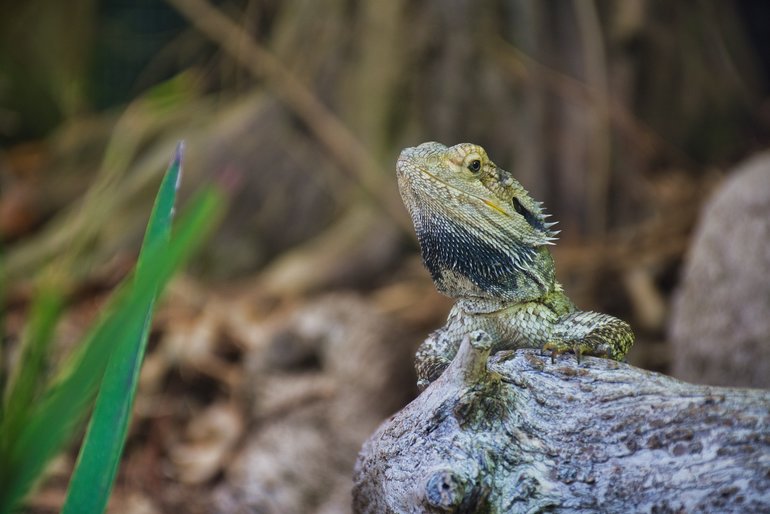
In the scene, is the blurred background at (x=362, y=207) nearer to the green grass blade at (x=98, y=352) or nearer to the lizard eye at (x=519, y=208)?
the lizard eye at (x=519, y=208)

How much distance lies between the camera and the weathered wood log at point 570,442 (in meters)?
1.81

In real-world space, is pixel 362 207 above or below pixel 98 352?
above

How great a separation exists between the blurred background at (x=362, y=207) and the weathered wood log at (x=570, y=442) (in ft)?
8.91

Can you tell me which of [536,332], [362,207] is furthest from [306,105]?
[536,332]

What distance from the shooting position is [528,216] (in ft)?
7.47

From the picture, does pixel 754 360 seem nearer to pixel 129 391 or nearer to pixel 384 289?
pixel 384 289

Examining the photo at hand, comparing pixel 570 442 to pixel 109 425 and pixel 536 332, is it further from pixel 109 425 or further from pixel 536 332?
pixel 109 425

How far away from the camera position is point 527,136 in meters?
5.92

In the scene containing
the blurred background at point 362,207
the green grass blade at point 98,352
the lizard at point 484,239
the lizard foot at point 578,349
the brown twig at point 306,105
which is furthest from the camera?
the brown twig at point 306,105

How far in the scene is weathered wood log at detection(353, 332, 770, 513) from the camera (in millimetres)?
1808

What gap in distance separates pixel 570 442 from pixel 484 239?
544mm

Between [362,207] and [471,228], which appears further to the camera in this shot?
[362,207]

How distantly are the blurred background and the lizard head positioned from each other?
2.63m

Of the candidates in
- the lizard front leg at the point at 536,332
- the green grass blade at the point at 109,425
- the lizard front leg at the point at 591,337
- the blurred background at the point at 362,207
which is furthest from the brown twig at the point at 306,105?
the green grass blade at the point at 109,425
